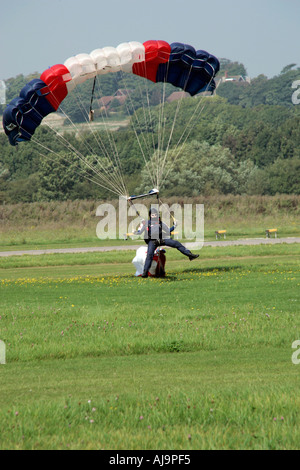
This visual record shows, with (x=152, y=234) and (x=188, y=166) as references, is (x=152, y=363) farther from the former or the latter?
(x=188, y=166)

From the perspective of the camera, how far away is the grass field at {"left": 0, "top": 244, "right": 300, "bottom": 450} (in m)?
5.94

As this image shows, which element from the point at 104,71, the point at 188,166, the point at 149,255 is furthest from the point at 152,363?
the point at 188,166

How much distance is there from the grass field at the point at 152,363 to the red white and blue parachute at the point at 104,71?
219 inches

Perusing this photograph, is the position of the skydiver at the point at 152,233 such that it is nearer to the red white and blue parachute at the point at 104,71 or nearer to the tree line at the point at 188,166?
the red white and blue parachute at the point at 104,71

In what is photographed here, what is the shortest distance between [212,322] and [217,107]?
17827 centimetres

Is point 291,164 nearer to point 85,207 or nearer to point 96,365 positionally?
point 85,207

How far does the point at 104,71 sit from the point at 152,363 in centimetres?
1319

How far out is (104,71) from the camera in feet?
67.6

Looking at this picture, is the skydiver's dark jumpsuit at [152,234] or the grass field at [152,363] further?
the skydiver's dark jumpsuit at [152,234]

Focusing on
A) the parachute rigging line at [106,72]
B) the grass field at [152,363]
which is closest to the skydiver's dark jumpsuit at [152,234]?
the grass field at [152,363]

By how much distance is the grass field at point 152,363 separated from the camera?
234 inches

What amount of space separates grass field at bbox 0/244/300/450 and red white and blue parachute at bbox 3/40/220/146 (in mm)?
5555

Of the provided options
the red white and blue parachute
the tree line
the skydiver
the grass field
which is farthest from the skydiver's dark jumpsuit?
the tree line

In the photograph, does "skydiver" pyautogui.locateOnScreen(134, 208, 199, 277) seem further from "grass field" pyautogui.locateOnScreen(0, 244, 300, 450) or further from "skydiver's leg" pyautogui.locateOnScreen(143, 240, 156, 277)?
"grass field" pyautogui.locateOnScreen(0, 244, 300, 450)
